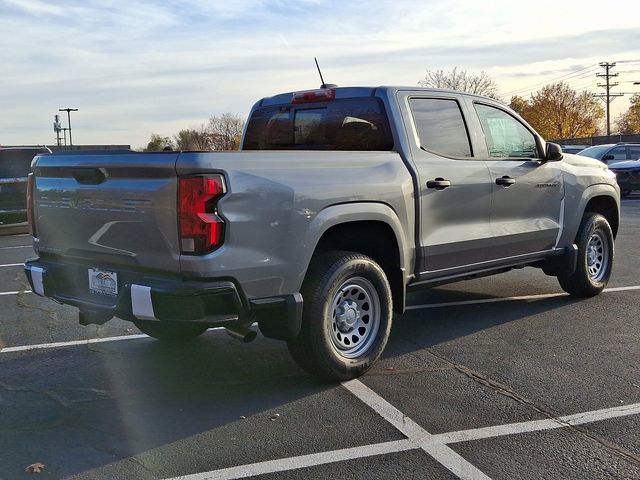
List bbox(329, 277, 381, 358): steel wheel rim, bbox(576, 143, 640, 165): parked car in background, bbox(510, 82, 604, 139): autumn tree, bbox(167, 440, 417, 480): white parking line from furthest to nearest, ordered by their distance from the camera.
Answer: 1. bbox(510, 82, 604, 139): autumn tree
2. bbox(576, 143, 640, 165): parked car in background
3. bbox(329, 277, 381, 358): steel wheel rim
4. bbox(167, 440, 417, 480): white parking line

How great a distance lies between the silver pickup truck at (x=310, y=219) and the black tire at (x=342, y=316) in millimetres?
10

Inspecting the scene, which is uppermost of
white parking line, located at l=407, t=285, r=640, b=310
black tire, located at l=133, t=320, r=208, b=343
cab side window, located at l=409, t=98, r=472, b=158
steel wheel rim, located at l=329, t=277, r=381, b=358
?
cab side window, located at l=409, t=98, r=472, b=158

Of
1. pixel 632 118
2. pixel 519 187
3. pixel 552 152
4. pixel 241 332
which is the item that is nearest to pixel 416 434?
pixel 241 332

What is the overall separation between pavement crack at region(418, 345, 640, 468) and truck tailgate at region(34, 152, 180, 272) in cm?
225

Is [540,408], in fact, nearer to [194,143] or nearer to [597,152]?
[194,143]

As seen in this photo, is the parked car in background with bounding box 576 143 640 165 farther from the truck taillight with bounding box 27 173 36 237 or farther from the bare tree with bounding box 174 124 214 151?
the truck taillight with bounding box 27 173 36 237

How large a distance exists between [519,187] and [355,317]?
86.9 inches

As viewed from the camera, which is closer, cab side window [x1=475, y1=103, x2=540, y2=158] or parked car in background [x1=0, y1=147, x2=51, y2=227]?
cab side window [x1=475, y1=103, x2=540, y2=158]

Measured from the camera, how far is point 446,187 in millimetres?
5180

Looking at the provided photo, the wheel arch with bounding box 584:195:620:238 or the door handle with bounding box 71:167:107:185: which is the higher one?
the door handle with bounding box 71:167:107:185

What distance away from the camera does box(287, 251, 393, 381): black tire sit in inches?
171

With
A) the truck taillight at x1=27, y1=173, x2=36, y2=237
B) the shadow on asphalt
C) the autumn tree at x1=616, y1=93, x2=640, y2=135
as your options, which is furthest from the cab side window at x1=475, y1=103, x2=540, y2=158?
the autumn tree at x1=616, y1=93, x2=640, y2=135

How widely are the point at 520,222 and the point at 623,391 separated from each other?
79.2 inches

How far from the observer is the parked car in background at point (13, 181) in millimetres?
14516
